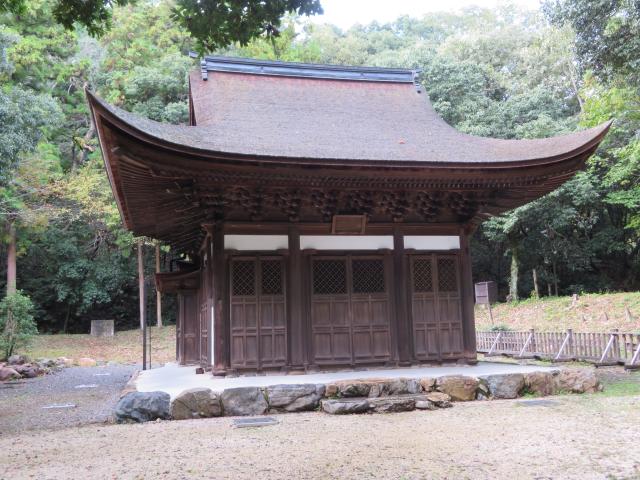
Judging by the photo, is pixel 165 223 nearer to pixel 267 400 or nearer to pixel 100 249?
pixel 267 400

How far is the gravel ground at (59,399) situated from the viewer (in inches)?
318

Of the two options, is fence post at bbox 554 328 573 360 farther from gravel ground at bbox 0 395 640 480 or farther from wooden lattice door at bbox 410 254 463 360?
gravel ground at bbox 0 395 640 480

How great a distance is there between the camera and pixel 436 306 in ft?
33.9

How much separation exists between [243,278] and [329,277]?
5.21ft

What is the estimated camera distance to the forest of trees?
2373cm

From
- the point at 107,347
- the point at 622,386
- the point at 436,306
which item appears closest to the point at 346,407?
the point at 436,306

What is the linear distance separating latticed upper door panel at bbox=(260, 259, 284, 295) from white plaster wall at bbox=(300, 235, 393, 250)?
0.61 meters

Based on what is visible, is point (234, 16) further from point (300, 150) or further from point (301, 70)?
point (301, 70)

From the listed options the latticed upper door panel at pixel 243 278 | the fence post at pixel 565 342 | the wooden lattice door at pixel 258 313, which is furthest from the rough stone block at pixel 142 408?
the fence post at pixel 565 342

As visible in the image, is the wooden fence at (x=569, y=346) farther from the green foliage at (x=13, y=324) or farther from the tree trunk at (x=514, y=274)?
the green foliage at (x=13, y=324)

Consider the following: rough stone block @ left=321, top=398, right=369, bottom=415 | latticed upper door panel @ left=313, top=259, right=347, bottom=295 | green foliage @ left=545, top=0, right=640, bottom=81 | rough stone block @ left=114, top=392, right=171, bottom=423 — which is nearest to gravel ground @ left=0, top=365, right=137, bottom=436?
rough stone block @ left=114, top=392, right=171, bottom=423

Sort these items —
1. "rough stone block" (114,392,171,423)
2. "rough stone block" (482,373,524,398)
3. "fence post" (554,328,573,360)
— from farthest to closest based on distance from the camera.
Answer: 1. "fence post" (554,328,573,360)
2. "rough stone block" (482,373,524,398)
3. "rough stone block" (114,392,171,423)

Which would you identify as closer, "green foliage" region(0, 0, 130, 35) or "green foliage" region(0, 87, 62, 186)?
"green foliage" region(0, 0, 130, 35)

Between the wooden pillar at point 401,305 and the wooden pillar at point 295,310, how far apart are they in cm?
182
